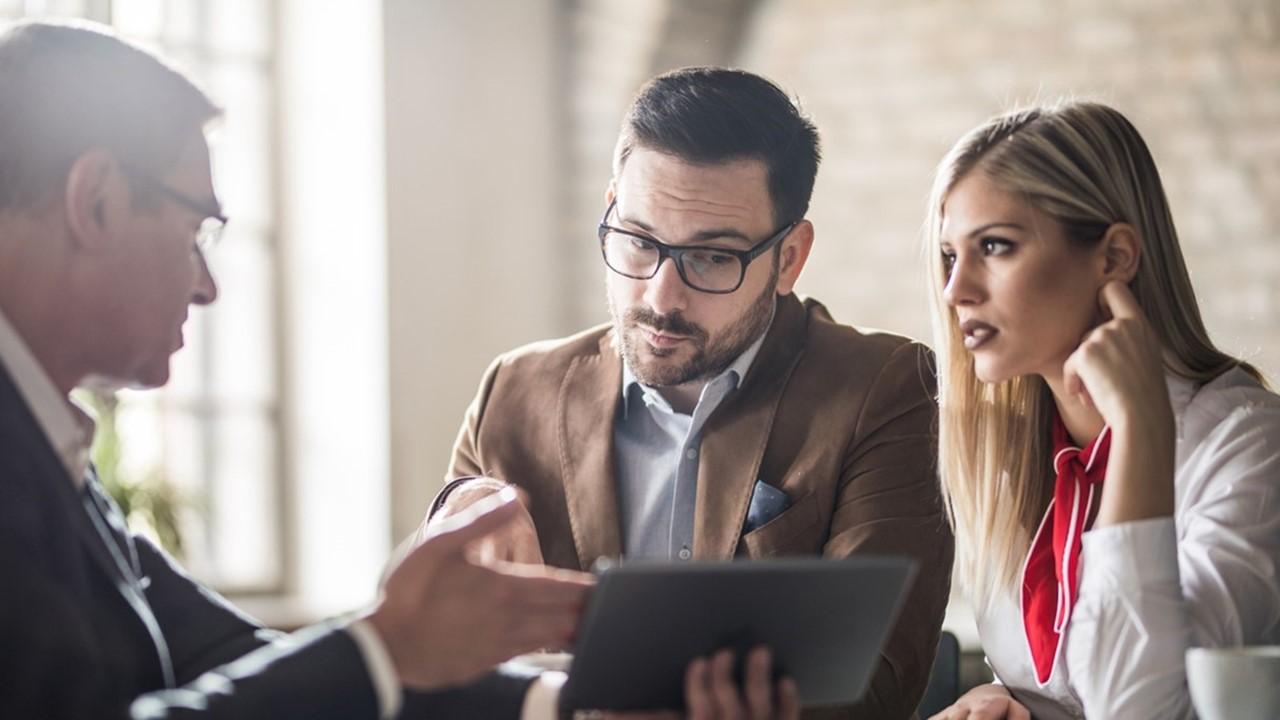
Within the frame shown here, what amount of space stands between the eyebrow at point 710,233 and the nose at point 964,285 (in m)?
0.45

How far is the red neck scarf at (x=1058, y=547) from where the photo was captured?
A: 190cm

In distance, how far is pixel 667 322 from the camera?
238 centimetres

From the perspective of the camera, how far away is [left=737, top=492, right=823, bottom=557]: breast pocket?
2.28 m

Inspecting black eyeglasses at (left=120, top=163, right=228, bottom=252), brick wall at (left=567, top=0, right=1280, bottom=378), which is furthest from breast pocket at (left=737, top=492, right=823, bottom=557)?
brick wall at (left=567, top=0, right=1280, bottom=378)

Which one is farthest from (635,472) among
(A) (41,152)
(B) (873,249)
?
(B) (873,249)

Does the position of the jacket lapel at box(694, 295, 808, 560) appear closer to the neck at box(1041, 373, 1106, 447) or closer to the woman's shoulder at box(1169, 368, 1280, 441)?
the neck at box(1041, 373, 1106, 447)

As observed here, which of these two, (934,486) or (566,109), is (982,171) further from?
(566,109)

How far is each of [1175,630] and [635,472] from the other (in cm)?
101

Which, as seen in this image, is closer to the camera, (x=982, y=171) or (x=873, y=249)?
(x=982, y=171)

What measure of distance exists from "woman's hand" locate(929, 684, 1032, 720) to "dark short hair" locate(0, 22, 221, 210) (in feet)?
3.71

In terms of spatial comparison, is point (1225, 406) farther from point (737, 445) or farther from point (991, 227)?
point (737, 445)

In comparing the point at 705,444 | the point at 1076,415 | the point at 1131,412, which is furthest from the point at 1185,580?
the point at 705,444

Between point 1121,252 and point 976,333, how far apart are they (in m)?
0.21

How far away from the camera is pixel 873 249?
597 cm
